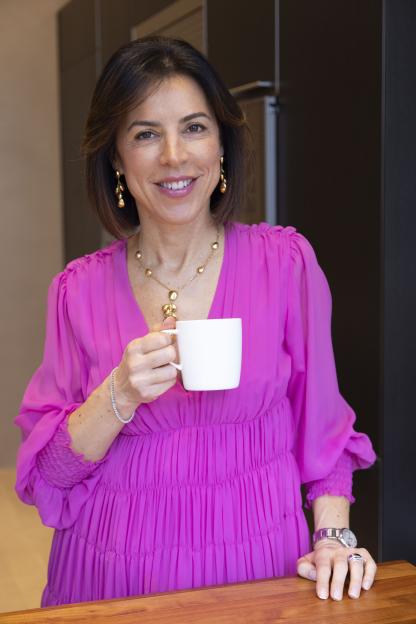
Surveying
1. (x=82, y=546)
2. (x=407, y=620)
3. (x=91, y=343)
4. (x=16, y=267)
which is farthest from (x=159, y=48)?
(x=16, y=267)

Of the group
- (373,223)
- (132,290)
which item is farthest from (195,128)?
(373,223)

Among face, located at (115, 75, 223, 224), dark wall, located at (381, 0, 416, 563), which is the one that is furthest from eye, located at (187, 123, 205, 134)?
dark wall, located at (381, 0, 416, 563)

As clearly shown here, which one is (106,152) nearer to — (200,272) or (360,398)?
(200,272)

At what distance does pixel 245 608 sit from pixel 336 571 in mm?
150

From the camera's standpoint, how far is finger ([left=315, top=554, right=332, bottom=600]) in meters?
1.02

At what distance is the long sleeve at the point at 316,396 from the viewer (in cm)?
130

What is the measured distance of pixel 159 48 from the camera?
1307 mm

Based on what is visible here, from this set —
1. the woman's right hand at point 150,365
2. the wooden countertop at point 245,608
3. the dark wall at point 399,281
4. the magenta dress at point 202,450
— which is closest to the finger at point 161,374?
the woman's right hand at point 150,365

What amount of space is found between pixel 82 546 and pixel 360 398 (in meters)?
0.97

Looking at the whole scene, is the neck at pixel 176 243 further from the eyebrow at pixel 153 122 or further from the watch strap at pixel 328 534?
the watch strap at pixel 328 534

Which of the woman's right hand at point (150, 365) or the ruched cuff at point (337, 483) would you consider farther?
the ruched cuff at point (337, 483)

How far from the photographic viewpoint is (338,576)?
104 centimetres

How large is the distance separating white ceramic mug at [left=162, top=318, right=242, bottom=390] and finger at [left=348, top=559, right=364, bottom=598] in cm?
27

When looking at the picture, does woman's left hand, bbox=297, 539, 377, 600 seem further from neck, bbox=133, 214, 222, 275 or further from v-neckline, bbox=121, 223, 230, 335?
neck, bbox=133, 214, 222, 275
